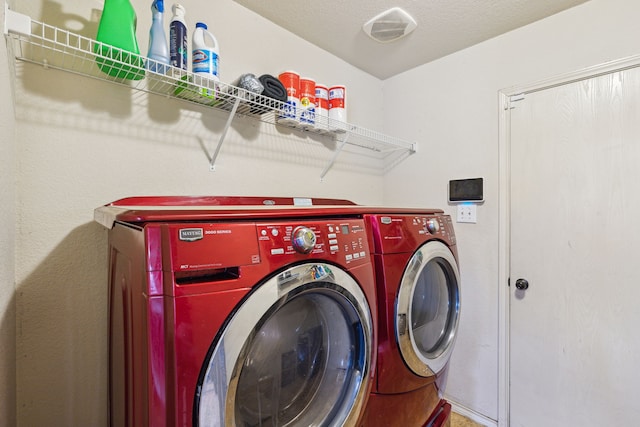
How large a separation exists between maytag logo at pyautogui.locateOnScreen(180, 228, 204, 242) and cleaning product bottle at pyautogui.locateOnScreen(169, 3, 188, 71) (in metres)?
0.86

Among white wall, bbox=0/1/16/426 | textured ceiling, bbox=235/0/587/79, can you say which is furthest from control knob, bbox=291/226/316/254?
textured ceiling, bbox=235/0/587/79

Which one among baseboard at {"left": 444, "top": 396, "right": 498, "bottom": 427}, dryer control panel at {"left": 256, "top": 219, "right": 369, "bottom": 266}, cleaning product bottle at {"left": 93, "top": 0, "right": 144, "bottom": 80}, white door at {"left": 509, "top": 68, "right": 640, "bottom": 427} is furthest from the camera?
baseboard at {"left": 444, "top": 396, "right": 498, "bottom": 427}

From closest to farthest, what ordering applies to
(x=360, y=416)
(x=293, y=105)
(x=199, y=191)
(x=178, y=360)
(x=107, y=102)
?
(x=178, y=360) → (x=360, y=416) → (x=107, y=102) → (x=199, y=191) → (x=293, y=105)

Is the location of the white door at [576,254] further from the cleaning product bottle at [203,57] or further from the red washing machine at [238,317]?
the cleaning product bottle at [203,57]

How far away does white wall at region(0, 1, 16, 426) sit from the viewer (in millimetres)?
807

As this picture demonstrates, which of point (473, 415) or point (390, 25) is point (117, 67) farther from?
point (473, 415)

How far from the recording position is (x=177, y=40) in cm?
121

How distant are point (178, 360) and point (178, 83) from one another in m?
1.10

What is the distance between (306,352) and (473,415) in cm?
167

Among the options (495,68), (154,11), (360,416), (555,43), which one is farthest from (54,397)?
(555,43)

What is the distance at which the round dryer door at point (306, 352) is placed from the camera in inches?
31.5

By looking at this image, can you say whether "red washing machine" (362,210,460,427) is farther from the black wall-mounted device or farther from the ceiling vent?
the ceiling vent

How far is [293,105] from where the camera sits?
5.30 ft

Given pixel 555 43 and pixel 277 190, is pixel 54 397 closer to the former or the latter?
pixel 277 190
